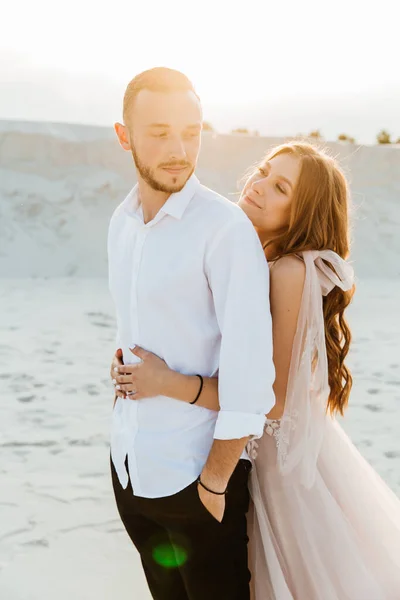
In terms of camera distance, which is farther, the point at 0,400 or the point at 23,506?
the point at 0,400

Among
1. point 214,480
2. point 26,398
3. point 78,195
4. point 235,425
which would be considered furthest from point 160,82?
point 78,195

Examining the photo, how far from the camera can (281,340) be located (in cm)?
193

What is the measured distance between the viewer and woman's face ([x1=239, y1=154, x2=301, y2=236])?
2.12m

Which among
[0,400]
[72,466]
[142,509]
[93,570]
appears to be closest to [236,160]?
[0,400]

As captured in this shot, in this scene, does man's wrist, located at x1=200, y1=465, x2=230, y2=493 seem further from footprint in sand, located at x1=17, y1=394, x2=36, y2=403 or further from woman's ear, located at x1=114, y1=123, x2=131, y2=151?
footprint in sand, located at x1=17, y1=394, x2=36, y2=403

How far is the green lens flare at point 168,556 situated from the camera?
6.18ft

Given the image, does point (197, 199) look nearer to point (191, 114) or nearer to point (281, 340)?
point (191, 114)

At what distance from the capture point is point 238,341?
1.69 m

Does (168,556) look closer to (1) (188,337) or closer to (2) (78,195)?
(1) (188,337)

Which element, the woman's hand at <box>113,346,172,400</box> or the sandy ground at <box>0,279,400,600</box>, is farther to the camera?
the sandy ground at <box>0,279,400,600</box>

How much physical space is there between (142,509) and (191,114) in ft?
3.24

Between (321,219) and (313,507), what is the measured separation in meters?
0.78

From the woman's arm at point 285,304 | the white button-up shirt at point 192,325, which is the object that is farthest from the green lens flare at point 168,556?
the woman's arm at point 285,304

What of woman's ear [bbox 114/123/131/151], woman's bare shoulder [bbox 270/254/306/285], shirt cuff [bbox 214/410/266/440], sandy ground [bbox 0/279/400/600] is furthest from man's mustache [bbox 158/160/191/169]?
sandy ground [bbox 0/279/400/600]
